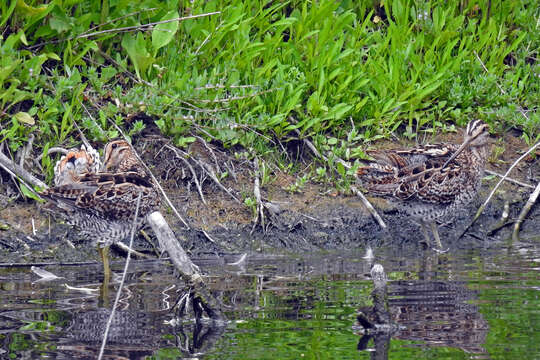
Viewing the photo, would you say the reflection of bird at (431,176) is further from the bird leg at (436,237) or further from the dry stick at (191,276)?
the dry stick at (191,276)

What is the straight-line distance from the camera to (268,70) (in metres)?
8.91

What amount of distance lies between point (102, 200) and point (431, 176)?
318cm

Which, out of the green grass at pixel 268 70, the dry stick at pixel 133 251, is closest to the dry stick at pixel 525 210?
the green grass at pixel 268 70

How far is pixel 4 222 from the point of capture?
7766 millimetres

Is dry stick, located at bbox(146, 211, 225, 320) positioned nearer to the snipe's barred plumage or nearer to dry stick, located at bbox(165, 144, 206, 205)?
the snipe's barred plumage

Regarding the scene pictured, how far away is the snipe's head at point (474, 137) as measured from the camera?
27.4ft

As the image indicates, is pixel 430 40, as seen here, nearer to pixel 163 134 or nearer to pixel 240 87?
pixel 240 87

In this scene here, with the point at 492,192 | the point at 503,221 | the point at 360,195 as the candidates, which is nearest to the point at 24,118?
the point at 360,195

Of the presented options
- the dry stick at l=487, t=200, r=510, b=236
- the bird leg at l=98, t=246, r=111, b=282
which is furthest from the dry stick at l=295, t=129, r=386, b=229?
the bird leg at l=98, t=246, r=111, b=282

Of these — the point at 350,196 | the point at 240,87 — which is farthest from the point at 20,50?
the point at 350,196

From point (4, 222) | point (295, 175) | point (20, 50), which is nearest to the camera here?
point (4, 222)

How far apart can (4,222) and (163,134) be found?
1756 mm

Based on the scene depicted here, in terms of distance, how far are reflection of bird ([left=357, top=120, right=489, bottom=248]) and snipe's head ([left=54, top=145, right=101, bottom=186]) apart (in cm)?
265

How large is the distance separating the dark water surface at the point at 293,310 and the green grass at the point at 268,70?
1626 millimetres
